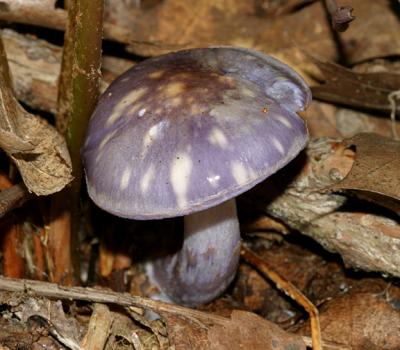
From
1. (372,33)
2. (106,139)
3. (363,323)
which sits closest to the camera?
(106,139)

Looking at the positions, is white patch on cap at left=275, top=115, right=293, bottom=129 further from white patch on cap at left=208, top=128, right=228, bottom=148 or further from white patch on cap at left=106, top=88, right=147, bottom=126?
white patch on cap at left=106, top=88, right=147, bottom=126

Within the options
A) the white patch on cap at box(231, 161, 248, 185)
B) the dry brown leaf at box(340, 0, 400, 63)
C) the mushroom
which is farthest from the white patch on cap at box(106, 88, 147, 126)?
the dry brown leaf at box(340, 0, 400, 63)

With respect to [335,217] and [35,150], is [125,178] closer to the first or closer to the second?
[35,150]

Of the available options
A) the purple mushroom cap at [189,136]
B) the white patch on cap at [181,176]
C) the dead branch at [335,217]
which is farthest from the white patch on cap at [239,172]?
the dead branch at [335,217]

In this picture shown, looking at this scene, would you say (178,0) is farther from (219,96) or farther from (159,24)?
(219,96)

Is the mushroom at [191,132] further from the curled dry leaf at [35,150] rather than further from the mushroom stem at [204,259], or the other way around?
the mushroom stem at [204,259]

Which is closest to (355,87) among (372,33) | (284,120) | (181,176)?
(372,33)

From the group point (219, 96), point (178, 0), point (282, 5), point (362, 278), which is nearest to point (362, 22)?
point (282, 5)
